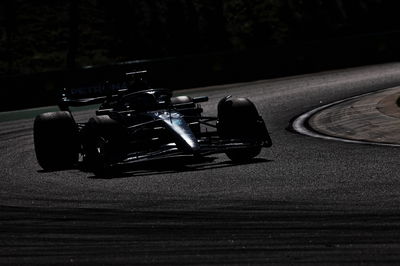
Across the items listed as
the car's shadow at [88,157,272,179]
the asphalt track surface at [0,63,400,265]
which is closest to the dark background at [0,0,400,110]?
the car's shadow at [88,157,272,179]

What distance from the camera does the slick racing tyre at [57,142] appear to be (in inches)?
608

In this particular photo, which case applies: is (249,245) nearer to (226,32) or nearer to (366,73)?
(366,73)

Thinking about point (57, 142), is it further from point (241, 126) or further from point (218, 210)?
point (218, 210)

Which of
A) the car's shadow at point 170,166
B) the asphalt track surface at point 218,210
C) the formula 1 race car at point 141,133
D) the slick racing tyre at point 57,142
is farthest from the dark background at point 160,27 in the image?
the asphalt track surface at point 218,210

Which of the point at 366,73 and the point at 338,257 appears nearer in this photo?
the point at 338,257

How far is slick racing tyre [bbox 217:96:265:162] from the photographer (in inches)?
590

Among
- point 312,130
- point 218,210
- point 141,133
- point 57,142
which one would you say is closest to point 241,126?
point 141,133

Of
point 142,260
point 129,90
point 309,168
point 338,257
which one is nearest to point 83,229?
point 142,260

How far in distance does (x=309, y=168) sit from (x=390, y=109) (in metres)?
6.78

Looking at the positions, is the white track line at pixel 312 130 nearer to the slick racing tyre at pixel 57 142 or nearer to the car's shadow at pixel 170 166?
the car's shadow at pixel 170 166

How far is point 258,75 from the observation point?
31.9 m

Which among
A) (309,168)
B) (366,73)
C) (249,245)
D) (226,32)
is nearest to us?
(249,245)

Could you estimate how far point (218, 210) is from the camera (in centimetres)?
1028

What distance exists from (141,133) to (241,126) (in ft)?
4.32
